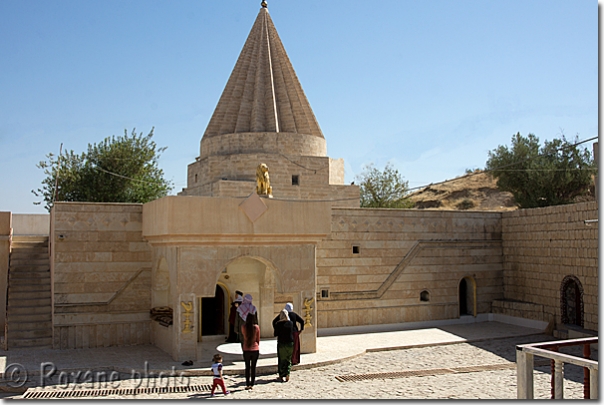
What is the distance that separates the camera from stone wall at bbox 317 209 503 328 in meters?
16.6

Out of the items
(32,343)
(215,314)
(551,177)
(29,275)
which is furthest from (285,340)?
(551,177)

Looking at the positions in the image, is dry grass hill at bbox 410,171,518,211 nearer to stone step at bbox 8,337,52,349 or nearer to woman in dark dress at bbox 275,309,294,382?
woman in dark dress at bbox 275,309,294,382

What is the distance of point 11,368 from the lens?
1130 cm

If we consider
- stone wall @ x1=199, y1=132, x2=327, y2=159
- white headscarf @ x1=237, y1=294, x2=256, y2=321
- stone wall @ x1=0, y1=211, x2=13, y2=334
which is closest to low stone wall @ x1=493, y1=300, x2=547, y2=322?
stone wall @ x1=199, y1=132, x2=327, y2=159

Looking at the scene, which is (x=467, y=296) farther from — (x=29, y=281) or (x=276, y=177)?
(x=29, y=281)

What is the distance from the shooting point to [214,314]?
15203 millimetres

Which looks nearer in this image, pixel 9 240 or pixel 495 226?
pixel 9 240

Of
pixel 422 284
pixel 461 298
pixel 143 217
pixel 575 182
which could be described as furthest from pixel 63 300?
pixel 575 182

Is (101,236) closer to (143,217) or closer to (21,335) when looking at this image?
(143,217)

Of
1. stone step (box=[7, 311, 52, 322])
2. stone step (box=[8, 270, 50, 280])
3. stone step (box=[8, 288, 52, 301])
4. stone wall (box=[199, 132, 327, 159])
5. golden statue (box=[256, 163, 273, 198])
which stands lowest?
stone step (box=[7, 311, 52, 322])

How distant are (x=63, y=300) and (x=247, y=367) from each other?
5.67 metres

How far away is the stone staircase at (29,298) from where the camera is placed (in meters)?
13.5

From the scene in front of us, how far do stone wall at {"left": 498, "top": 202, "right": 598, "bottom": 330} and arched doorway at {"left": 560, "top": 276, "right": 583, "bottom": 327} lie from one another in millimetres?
116

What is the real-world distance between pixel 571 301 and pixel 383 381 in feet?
24.5
